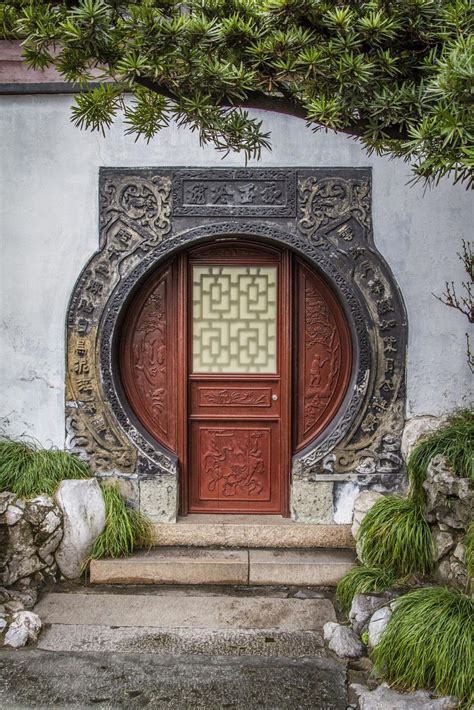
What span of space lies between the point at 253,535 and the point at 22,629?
1.81m

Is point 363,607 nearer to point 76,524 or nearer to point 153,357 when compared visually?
point 76,524

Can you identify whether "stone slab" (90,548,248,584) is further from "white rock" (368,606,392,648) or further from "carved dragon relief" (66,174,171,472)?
"white rock" (368,606,392,648)

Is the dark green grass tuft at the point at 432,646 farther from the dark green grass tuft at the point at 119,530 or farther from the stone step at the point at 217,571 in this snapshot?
the dark green grass tuft at the point at 119,530

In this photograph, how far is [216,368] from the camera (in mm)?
5230

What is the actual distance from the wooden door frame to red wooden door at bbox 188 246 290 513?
1cm

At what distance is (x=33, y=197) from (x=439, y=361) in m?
3.31

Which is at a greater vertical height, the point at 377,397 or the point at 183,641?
the point at 377,397

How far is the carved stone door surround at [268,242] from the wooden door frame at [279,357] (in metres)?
0.17

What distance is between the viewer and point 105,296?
16.5ft

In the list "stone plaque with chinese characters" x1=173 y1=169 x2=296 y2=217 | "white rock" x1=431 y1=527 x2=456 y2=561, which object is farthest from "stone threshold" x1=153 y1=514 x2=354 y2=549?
"stone plaque with chinese characters" x1=173 y1=169 x2=296 y2=217

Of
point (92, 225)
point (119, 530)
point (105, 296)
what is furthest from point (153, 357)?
point (119, 530)

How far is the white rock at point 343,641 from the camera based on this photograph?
3.70 meters

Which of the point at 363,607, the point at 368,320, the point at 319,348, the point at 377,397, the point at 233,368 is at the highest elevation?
the point at 368,320

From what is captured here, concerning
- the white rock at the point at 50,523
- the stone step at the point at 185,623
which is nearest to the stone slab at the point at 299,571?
the stone step at the point at 185,623
